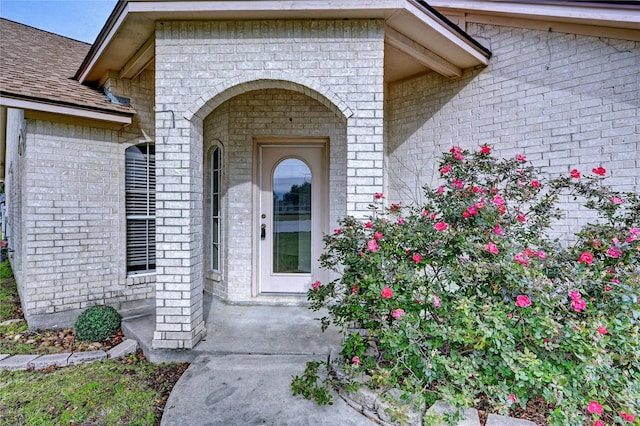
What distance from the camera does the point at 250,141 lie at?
4824 mm

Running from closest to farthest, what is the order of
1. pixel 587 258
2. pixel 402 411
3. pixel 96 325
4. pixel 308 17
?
pixel 402 411, pixel 587 258, pixel 308 17, pixel 96 325

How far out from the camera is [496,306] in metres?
2.19

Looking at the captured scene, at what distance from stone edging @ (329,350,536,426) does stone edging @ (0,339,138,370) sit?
2.53 metres

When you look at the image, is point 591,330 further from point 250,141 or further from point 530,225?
point 250,141

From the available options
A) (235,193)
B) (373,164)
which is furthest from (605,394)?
(235,193)

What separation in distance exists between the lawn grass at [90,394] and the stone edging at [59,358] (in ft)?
0.26

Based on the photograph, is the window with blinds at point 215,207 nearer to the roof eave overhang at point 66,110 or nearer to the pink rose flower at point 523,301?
the roof eave overhang at point 66,110

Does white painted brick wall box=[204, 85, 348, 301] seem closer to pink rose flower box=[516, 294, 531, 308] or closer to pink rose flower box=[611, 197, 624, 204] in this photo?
pink rose flower box=[516, 294, 531, 308]

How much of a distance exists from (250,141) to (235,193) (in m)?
0.79

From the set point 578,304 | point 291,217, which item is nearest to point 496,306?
point 578,304

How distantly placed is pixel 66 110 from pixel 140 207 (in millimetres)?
1518

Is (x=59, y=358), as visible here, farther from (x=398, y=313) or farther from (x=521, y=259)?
(x=521, y=259)

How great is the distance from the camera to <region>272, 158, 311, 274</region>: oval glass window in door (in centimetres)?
496

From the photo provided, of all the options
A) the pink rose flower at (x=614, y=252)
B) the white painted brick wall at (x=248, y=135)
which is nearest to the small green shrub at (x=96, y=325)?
the white painted brick wall at (x=248, y=135)
